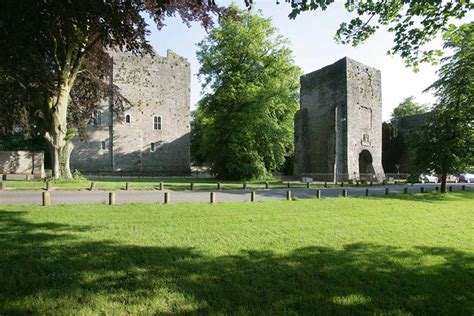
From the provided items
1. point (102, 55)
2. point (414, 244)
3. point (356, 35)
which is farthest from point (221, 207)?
point (102, 55)

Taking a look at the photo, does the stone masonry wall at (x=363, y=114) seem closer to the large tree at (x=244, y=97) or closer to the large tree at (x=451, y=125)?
the large tree at (x=244, y=97)

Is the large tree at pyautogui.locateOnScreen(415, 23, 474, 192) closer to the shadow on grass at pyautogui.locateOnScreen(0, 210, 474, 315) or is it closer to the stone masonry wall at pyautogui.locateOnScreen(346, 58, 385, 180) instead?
the stone masonry wall at pyautogui.locateOnScreen(346, 58, 385, 180)

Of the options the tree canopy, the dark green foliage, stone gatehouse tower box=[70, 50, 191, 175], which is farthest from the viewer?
the tree canopy

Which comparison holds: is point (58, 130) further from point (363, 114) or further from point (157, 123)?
point (363, 114)

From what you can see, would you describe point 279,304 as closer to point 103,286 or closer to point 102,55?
point 103,286

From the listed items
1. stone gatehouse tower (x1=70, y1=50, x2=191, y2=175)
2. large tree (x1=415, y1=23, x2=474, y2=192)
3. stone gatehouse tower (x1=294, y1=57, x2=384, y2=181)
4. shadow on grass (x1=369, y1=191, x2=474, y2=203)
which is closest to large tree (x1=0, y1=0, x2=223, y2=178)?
stone gatehouse tower (x1=70, y1=50, x2=191, y2=175)

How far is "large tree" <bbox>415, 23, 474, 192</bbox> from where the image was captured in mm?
18062

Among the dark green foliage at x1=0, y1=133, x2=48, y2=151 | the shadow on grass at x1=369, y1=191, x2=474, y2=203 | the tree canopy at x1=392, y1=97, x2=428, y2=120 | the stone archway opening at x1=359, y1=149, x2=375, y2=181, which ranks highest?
the tree canopy at x1=392, y1=97, x2=428, y2=120

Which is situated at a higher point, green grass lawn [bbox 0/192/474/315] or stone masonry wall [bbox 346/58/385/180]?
stone masonry wall [bbox 346/58/385/180]

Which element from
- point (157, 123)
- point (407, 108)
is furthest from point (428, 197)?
point (407, 108)

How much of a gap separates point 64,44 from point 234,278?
502 inches

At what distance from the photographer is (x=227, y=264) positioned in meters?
5.39

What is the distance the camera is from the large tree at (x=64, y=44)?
16.6 feet

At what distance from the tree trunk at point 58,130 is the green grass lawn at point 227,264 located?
10500 mm
